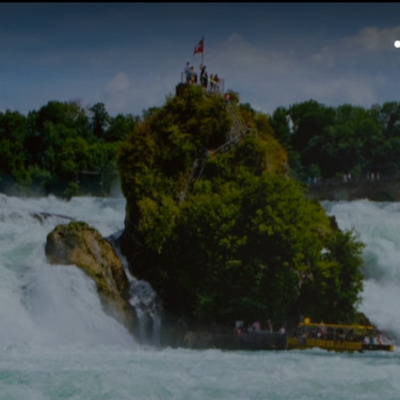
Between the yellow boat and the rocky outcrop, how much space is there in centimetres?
495

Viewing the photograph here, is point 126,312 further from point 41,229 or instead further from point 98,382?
point 98,382

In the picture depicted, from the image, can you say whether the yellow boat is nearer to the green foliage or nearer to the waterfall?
the green foliage

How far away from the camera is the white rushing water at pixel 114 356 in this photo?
2167cm

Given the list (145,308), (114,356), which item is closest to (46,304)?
(145,308)

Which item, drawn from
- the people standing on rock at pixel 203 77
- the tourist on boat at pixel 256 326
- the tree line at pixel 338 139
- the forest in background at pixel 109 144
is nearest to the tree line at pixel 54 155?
the forest in background at pixel 109 144

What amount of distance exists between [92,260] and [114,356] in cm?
557

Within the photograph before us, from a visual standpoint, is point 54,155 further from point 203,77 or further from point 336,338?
point 336,338

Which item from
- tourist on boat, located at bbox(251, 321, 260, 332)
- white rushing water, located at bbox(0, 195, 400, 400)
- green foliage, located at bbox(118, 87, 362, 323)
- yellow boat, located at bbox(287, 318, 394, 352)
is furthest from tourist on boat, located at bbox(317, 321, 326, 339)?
tourist on boat, located at bbox(251, 321, 260, 332)

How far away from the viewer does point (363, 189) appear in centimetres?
5988

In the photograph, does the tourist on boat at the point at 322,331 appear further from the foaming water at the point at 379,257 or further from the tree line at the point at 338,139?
the tree line at the point at 338,139

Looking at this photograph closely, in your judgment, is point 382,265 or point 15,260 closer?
point 15,260

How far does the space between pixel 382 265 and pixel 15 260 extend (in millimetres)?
13987

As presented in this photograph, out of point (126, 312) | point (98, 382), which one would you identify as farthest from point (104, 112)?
point (98, 382)

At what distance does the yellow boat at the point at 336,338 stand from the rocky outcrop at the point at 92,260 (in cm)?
495
